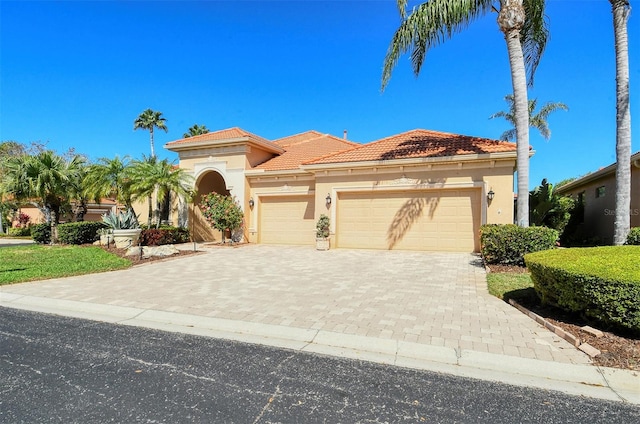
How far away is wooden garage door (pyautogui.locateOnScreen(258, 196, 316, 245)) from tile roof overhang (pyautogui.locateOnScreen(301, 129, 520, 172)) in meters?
1.99

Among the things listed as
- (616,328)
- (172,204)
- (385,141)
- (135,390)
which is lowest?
(135,390)

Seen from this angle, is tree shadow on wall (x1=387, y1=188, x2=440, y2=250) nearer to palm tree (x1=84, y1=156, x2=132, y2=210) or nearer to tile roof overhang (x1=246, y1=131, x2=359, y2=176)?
tile roof overhang (x1=246, y1=131, x2=359, y2=176)

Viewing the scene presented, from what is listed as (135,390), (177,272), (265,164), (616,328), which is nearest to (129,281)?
(177,272)

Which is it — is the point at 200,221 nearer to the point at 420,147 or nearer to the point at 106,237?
the point at 106,237

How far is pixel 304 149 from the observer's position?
19531mm

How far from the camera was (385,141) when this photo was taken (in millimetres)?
15086

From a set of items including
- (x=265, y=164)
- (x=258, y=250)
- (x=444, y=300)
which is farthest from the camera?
(x=265, y=164)

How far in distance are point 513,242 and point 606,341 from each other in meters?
5.05

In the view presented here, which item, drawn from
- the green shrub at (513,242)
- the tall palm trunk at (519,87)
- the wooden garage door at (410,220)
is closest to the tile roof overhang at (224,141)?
the wooden garage door at (410,220)

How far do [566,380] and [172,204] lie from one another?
18419 mm

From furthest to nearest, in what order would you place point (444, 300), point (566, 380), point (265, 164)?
point (265, 164), point (444, 300), point (566, 380)

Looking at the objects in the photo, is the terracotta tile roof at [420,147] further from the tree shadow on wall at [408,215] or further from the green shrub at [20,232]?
the green shrub at [20,232]

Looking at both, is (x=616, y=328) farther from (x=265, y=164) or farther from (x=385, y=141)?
(x=265, y=164)

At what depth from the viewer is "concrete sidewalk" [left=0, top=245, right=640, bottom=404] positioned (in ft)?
12.0
